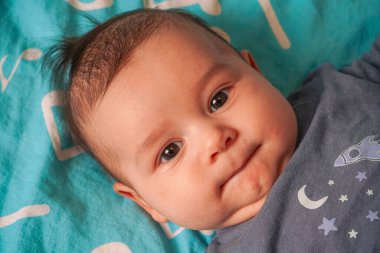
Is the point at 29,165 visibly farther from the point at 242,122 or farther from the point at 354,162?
the point at 354,162

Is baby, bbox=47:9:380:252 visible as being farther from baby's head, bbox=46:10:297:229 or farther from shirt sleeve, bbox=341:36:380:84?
shirt sleeve, bbox=341:36:380:84

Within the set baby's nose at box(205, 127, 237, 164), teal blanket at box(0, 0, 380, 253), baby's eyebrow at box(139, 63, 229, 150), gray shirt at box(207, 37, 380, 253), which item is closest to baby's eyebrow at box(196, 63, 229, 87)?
baby's eyebrow at box(139, 63, 229, 150)

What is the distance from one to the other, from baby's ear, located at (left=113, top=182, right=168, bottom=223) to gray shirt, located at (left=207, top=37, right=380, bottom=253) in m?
0.15

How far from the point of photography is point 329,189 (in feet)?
3.13

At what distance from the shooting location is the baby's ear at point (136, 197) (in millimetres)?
1124

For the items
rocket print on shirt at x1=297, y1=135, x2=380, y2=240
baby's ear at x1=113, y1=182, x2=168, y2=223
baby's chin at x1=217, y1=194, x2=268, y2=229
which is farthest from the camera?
baby's ear at x1=113, y1=182, x2=168, y2=223

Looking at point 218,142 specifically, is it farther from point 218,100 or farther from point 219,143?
point 218,100

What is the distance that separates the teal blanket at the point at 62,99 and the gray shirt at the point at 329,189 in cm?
26

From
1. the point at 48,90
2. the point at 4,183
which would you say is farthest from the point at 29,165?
the point at 48,90

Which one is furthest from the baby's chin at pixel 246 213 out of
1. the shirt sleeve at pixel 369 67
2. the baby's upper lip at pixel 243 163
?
the shirt sleeve at pixel 369 67

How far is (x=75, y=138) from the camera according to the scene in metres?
1.22

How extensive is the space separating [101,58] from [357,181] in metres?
0.63

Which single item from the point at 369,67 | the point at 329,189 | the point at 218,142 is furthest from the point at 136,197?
the point at 369,67

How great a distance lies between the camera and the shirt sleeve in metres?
1.20
